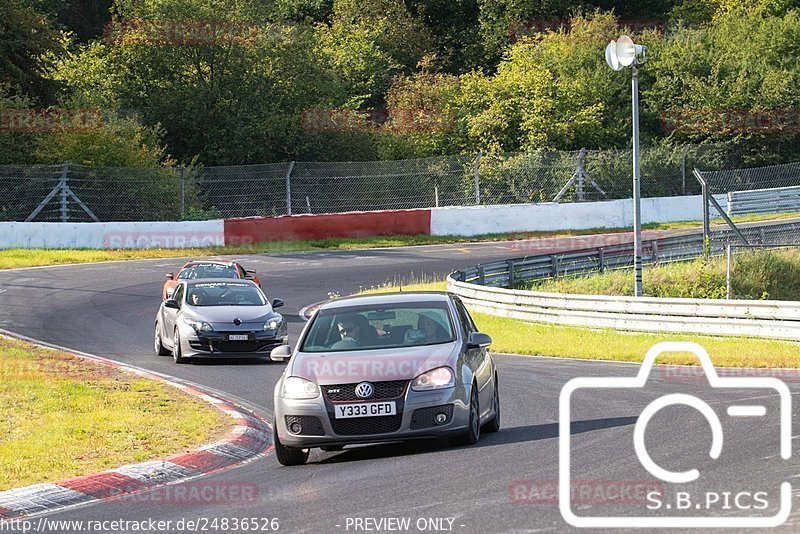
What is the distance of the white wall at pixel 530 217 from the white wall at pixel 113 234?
803 centimetres

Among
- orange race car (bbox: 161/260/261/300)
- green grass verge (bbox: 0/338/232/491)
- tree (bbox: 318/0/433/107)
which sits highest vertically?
tree (bbox: 318/0/433/107)

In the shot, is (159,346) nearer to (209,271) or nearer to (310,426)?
(209,271)

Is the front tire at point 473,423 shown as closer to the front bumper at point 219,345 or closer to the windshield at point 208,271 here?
the front bumper at point 219,345

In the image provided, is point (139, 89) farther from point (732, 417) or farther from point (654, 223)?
point (732, 417)

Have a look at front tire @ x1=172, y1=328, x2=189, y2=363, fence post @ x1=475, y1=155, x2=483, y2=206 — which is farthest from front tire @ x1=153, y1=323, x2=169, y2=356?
fence post @ x1=475, y1=155, x2=483, y2=206

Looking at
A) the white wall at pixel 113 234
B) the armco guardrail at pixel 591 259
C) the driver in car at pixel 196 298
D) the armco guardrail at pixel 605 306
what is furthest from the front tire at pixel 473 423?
the white wall at pixel 113 234

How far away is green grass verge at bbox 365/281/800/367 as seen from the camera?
18.3 metres

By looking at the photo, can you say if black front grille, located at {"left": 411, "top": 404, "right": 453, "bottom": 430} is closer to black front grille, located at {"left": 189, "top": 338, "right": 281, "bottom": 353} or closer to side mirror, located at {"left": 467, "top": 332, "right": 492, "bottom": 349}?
side mirror, located at {"left": 467, "top": 332, "right": 492, "bottom": 349}

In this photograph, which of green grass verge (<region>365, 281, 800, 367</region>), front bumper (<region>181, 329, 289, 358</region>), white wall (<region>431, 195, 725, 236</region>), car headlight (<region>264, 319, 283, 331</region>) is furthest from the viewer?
white wall (<region>431, 195, 725, 236</region>)

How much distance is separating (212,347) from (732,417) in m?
10.3

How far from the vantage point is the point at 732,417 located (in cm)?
1167

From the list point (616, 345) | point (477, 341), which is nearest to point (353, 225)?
point (616, 345)

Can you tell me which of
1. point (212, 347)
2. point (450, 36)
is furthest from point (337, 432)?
point (450, 36)

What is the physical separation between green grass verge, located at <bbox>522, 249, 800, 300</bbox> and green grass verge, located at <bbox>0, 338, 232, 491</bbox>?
14673 mm
